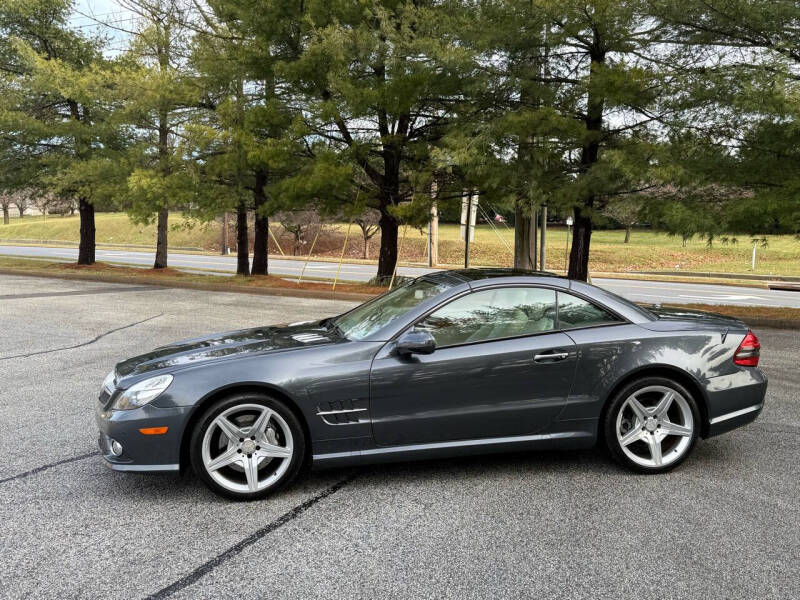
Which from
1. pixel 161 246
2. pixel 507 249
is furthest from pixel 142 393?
pixel 507 249

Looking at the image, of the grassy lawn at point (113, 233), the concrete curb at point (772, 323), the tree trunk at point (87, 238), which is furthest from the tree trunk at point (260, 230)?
the grassy lawn at point (113, 233)

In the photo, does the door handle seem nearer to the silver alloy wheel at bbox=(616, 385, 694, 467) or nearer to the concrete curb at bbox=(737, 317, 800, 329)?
the silver alloy wheel at bbox=(616, 385, 694, 467)

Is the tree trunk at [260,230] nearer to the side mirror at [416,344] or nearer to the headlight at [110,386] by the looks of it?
the headlight at [110,386]

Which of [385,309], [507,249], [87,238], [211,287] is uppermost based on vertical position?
[507,249]

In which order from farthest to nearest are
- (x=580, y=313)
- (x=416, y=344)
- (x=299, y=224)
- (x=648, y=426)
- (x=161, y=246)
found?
(x=299, y=224)
(x=161, y=246)
(x=580, y=313)
(x=648, y=426)
(x=416, y=344)

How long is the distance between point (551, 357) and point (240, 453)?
79.4 inches

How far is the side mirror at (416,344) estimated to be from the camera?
3.69m

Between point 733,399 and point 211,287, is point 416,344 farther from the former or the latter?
point 211,287

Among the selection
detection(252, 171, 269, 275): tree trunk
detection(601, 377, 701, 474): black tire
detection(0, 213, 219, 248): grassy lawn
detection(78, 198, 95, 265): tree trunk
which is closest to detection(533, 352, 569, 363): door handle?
detection(601, 377, 701, 474): black tire

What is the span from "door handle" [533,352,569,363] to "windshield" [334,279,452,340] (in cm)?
76

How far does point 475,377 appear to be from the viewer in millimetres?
3846

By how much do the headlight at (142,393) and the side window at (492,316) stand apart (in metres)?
1.59

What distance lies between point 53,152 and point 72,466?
1870 centimetres

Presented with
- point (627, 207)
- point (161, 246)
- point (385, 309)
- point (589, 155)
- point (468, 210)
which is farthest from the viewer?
point (161, 246)
